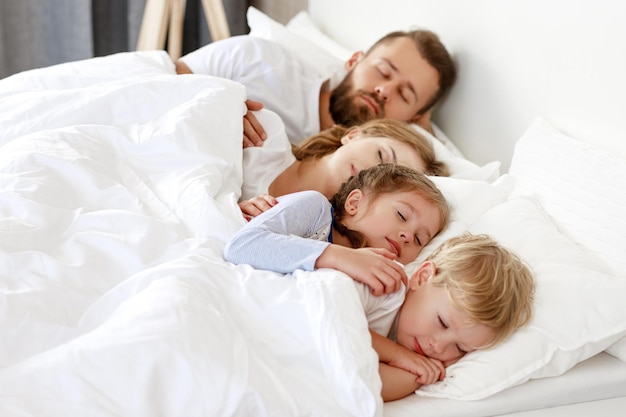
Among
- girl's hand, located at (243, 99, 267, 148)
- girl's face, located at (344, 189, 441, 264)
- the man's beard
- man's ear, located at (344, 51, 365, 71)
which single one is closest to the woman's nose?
girl's face, located at (344, 189, 441, 264)

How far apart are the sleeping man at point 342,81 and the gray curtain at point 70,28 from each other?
106 cm

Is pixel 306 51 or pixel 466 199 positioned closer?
pixel 466 199

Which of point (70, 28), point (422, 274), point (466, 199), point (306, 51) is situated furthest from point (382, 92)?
point (70, 28)

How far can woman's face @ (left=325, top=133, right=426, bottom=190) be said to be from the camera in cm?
167

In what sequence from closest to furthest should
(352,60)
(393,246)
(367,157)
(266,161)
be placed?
(393,246), (367,157), (266,161), (352,60)

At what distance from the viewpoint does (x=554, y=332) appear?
1171 millimetres

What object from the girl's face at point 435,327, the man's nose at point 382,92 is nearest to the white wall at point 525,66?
the man's nose at point 382,92

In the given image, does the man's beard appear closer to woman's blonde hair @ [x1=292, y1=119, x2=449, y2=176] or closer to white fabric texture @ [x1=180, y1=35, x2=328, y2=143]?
white fabric texture @ [x1=180, y1=35, x2=328, y2=143]

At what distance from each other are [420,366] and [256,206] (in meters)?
0.49

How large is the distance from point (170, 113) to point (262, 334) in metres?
0.69

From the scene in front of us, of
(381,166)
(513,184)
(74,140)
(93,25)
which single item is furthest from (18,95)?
(93,25)

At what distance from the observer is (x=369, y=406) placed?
3.33 feet

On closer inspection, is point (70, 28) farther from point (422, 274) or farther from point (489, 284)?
point (489, 284)

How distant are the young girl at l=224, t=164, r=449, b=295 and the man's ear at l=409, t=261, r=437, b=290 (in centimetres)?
2
